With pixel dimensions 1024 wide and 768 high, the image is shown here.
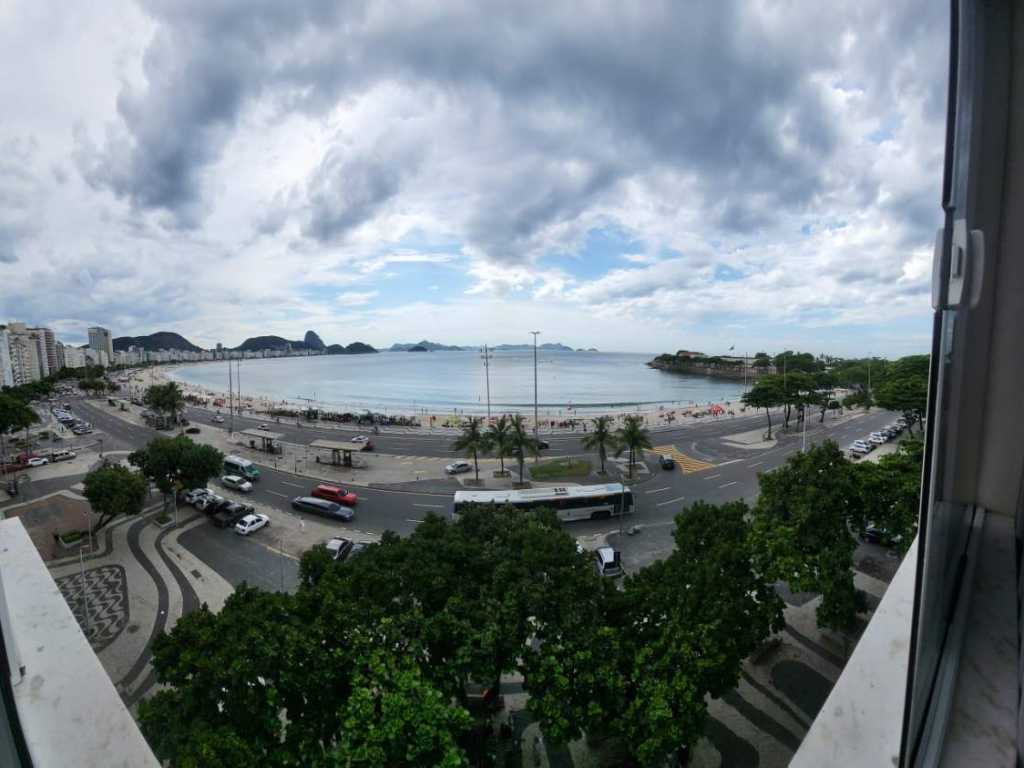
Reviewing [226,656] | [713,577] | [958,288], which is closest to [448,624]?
[226,656]

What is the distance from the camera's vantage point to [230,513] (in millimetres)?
15141

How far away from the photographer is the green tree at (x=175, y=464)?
15336 millimetres

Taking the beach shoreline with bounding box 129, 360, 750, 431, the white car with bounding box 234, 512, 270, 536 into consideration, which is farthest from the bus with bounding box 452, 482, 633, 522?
the beach shoreline with bounding box 129, 360, 750, 431

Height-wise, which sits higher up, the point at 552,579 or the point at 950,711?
the point at 950,711

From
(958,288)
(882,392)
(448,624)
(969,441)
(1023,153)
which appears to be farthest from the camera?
(882,392)

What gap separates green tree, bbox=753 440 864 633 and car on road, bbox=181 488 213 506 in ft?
53.9

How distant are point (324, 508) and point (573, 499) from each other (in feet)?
26.0

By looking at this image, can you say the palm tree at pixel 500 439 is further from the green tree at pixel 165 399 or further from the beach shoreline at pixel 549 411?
the green tree at pixel 165 399

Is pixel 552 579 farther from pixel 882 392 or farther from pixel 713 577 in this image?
pixel 882 392

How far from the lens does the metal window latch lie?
1.19 m

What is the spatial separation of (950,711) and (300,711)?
5.40m

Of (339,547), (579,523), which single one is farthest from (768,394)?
(339,547)

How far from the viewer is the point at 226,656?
4867 mm

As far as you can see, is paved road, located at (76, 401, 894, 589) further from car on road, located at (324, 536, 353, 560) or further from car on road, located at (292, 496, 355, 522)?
car on road, located at (324, 536, 353, 560)
